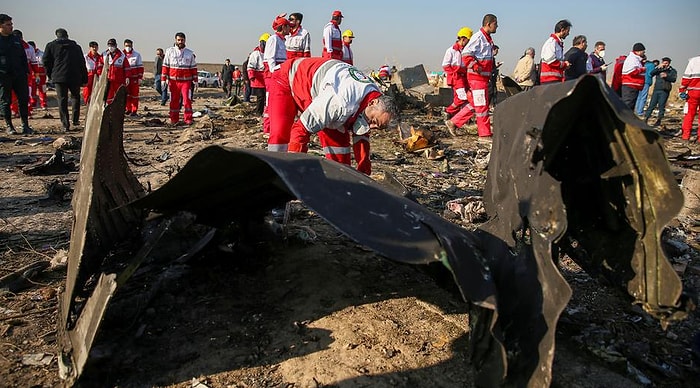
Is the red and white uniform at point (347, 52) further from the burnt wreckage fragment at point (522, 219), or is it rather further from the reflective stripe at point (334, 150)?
the burnt wreckage fragment at point (522, 219)

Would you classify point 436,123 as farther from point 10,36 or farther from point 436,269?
point 436,269

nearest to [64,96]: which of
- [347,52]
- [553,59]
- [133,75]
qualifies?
[133,75]

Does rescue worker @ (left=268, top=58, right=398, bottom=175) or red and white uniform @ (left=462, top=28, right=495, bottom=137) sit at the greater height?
red and white uniform @ (left=462, top=28, right=495, bottom=137)

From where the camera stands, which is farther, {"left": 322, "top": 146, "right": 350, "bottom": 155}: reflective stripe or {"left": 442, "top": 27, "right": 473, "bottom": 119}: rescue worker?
{"left": 442, "top": 27, "right": 473, "bottom": 119}: rescue worker

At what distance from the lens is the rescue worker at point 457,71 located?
869cm

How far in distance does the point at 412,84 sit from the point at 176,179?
549 inches

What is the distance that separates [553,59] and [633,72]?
3.71m

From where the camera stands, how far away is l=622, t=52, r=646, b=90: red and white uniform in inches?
404

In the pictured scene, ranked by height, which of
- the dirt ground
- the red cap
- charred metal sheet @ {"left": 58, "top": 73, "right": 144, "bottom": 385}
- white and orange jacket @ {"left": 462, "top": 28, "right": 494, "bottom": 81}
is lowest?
the dirt ground

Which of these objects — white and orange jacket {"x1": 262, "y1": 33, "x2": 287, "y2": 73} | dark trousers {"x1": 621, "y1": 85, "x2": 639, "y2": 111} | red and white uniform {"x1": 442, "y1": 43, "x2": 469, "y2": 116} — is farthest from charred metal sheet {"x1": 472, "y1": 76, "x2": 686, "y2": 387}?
dark trousers {"x1": 621, "y1": 85, "x2": 639, "y2": 111}

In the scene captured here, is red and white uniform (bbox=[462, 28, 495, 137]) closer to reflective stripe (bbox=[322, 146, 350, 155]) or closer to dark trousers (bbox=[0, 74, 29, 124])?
reflective stripe (bbox=[322, 146, 350, 155])

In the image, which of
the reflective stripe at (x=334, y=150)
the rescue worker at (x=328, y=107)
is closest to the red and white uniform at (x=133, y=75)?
the rescue worker at (x=328, y=107)

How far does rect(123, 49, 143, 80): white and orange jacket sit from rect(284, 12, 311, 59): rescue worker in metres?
4.88

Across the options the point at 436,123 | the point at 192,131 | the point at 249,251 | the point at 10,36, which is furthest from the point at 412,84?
the point at 249,251
